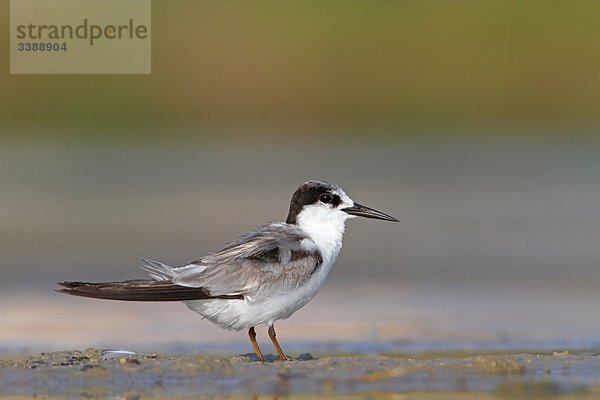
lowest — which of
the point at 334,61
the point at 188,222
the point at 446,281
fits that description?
the point at 446,281

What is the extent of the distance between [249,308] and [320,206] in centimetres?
114

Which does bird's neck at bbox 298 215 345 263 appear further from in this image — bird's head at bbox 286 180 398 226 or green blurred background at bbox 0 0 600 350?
green blurred background at bbox 0 0 600 350

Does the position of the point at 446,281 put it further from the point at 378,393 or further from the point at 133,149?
the point at 133,149

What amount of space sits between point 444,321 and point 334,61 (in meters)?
17.1

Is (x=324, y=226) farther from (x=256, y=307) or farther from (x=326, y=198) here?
(x=256, y=307)

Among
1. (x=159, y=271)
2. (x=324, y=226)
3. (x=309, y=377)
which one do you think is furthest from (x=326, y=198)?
(x=309, y=377)

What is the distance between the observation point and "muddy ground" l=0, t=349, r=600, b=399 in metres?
7.13

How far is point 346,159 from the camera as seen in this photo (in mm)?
21031

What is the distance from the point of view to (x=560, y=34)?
90.0 feet

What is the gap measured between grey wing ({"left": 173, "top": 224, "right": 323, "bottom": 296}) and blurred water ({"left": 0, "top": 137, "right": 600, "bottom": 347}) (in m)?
1.33

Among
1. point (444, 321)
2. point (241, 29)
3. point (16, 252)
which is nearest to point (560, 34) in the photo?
point (241, 29)

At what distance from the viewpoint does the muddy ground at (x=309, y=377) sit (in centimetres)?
713

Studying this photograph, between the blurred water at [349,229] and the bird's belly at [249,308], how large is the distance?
1.30 m

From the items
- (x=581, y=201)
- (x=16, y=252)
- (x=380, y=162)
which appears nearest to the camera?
(x=16, y=252)
